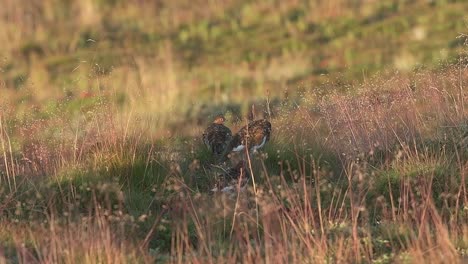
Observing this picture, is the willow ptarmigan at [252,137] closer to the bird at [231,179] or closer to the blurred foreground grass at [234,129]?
the blurred foreground grass at [234,129]

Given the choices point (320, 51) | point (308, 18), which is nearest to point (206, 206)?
point (320, 51)

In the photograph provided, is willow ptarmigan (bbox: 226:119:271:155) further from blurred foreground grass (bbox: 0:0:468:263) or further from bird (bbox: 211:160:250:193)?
bird (bbox: 211:160:250:193)

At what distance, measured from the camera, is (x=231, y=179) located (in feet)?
21.6

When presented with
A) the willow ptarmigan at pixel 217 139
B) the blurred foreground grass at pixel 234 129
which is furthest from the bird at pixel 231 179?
the willow ptarmigan at pixel 217 139

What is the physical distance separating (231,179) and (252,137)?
101 centimetres

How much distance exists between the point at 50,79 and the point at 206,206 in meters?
9.95

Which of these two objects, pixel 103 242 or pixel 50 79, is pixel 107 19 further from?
pixel 103 242

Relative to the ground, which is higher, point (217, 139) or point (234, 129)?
point (217, 139)

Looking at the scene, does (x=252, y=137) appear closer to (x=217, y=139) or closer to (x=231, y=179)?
(x=217, y=139)

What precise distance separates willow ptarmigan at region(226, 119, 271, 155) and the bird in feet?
2.40

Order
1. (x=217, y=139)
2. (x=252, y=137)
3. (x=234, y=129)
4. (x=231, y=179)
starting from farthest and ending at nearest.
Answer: (x=234, y=129), (x=217, y=139), (x=252, y=137), (x=231, y=179)

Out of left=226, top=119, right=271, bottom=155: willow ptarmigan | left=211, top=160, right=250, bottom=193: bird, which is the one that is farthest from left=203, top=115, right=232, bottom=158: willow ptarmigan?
left=211, top=160, right=250, bottom=193: bird

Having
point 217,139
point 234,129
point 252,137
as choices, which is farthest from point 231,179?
point 234,129

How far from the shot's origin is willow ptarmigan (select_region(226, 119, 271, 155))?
7520mm
